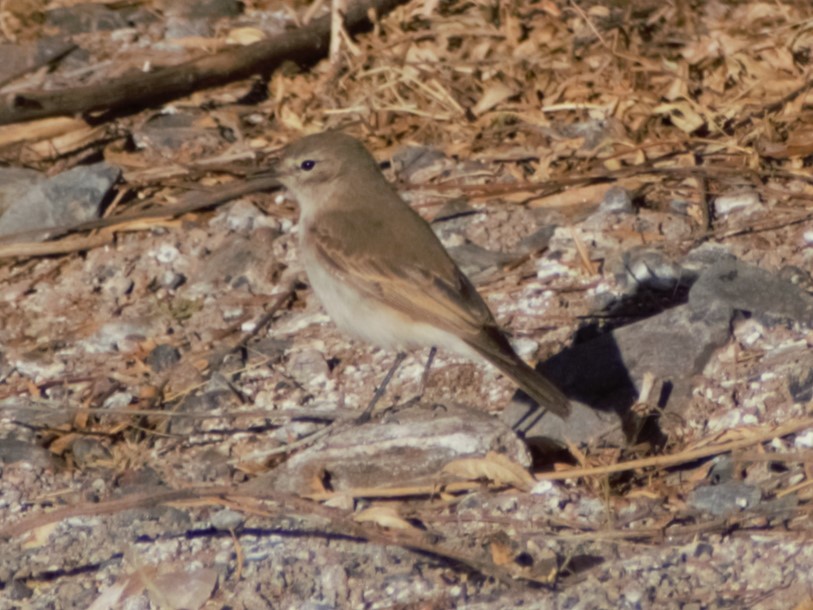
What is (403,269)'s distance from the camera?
665cm

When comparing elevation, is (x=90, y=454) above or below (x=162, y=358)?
above

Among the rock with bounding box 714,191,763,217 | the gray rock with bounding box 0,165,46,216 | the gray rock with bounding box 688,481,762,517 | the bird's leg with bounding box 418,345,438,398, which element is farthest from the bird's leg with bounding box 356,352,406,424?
the gray rock with bounding box 0,165,46,216

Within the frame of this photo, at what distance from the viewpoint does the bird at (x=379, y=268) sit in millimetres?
6191

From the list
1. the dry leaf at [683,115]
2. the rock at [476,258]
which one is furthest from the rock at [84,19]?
the dry leaf at [683,115]

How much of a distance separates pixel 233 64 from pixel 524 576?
522 centimetres

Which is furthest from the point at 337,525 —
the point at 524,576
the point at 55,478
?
the point at 55,478

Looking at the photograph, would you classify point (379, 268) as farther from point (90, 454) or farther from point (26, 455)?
point (26, 455)

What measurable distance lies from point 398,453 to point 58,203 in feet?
11.2

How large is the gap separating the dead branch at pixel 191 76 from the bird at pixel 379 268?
74.3 inches

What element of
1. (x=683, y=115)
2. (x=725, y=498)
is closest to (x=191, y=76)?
(x=683, y=115)

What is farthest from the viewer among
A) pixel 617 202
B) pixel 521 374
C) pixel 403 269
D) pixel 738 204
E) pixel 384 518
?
→ pixel 617 202

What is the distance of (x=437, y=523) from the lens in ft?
18.3

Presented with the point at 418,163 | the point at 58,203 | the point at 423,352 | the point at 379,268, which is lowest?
the point at 423,352

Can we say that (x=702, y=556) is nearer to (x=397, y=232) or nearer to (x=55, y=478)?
(x=397, y=232)
